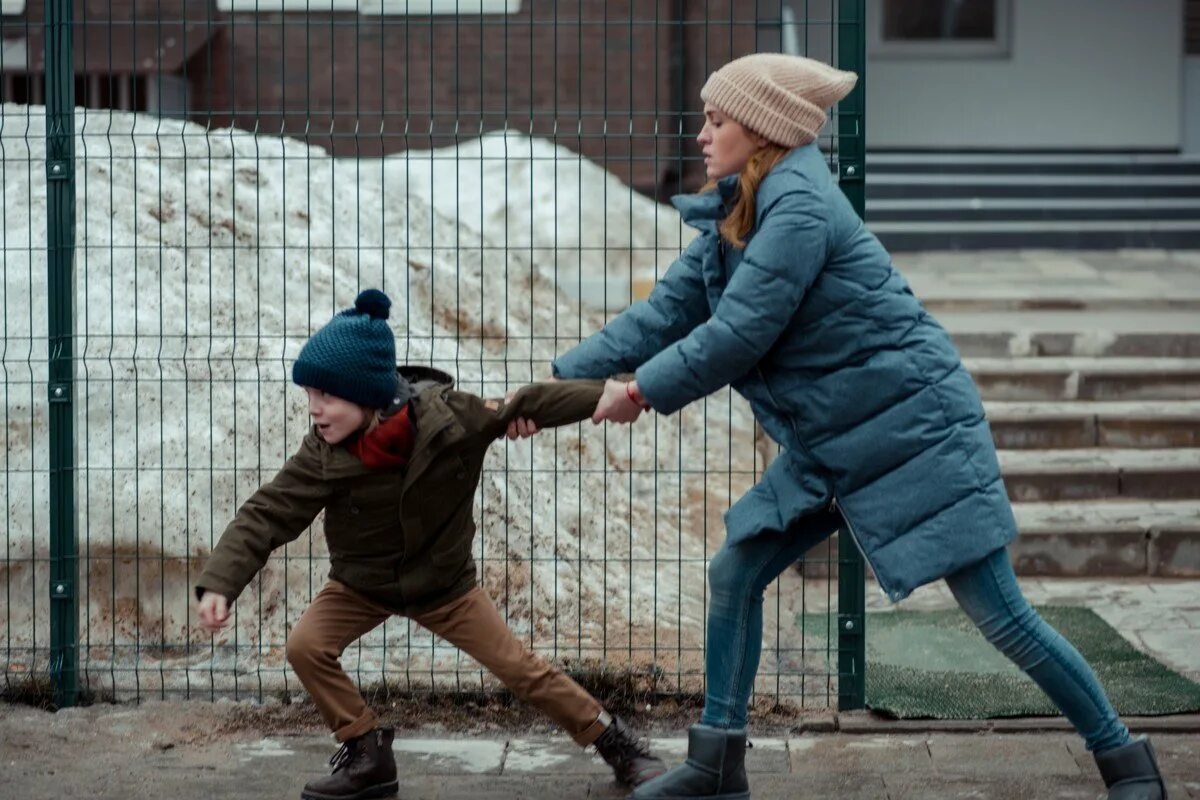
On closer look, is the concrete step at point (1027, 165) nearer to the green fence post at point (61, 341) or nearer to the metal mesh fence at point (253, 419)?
the metal mesh fence at point (253, 419)

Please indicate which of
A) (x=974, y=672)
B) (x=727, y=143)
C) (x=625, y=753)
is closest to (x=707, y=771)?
(x=625, y=753)

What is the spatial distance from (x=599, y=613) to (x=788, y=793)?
60.6 inches

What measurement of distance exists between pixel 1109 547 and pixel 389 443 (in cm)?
410

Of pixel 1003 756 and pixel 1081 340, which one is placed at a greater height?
pixel 1081 340

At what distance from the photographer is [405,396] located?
4551 millimetres

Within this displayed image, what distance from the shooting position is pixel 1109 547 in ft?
24.9

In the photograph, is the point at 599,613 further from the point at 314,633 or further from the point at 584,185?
the point at 584,185

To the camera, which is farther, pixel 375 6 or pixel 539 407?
pixel 375 6

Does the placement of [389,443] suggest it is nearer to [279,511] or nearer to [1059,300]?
[279,511]

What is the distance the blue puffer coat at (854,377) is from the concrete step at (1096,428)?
4380 millimetres

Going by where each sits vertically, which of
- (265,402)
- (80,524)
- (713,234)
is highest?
(713,234)

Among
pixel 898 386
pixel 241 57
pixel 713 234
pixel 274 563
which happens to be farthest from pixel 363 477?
pixel 241 57

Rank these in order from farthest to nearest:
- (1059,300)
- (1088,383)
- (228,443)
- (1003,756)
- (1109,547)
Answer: (1059,300)
(1088,383)
(1109,547)
(228,443)
(1003,756)

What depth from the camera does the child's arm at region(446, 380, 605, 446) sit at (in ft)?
14.5
